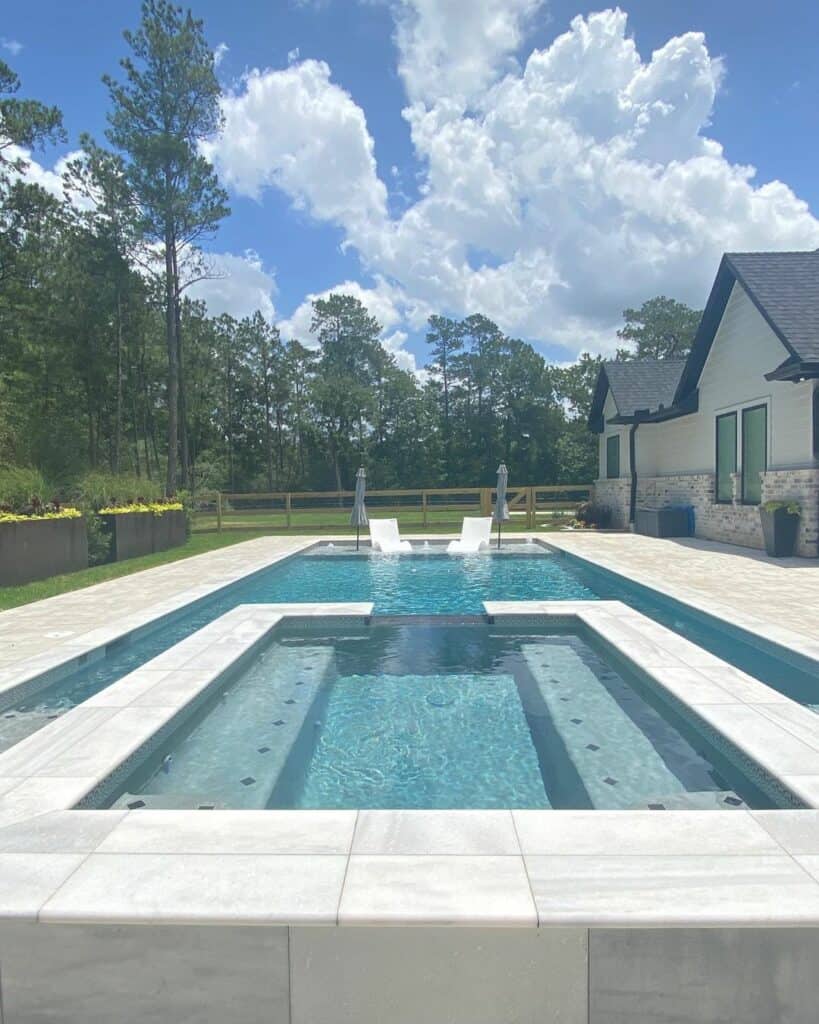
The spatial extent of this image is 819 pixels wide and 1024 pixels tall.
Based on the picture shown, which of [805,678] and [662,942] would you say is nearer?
[662,942]

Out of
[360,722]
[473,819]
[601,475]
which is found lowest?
[360,722]

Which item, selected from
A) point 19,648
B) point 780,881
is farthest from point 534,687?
point 19,648

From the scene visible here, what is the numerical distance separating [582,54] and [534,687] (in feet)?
45.5

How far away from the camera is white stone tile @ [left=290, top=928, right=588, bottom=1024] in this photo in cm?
177

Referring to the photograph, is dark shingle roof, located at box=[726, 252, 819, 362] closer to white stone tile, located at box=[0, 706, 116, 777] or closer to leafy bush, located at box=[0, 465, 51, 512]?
white stone tile, located at box=[0, 706, 116, 777]

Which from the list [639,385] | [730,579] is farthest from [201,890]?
[639,385]

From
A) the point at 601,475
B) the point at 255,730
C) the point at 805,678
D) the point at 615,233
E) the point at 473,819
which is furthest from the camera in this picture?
the point at 601,475

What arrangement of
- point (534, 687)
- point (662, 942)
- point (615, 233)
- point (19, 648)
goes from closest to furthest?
point (662, 942) < point (534, 687) < point (19, 648) < point (615, 233)

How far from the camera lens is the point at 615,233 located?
62.3 ft

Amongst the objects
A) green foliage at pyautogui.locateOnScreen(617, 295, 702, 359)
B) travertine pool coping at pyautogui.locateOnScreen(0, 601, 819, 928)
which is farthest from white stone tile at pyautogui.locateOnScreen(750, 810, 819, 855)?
green foliage at pyautogui.locateOnScreen(617, 295, 702, 359)

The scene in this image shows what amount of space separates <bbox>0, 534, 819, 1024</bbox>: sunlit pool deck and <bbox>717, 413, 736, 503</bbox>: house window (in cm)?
1153

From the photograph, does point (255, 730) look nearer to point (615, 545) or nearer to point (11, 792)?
point (11, 792)

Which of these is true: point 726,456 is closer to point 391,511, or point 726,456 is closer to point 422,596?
point 422,596

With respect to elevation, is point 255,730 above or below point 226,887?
below
